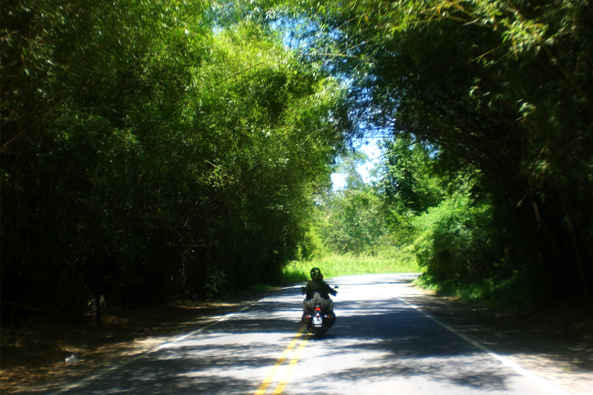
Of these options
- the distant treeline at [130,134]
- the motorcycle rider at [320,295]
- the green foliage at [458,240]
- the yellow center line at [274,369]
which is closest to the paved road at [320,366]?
the yellow center line at [274,369]

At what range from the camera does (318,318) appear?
1192 centimetres

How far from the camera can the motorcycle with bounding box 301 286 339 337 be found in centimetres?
1187

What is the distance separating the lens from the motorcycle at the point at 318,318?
11.9m

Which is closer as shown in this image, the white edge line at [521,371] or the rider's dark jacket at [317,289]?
the white edge line at [521,371]

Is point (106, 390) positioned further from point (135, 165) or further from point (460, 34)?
point (460, 34)

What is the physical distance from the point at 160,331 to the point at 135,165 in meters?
4.50

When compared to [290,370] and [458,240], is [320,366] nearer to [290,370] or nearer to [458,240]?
[290,370]

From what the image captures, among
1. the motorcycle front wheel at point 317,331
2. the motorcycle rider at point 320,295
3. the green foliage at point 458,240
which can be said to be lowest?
the motorcycle front wheel at point 317,331

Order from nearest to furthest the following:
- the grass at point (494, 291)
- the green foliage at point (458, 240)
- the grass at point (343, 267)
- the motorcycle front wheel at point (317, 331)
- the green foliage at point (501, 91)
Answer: the green foliage at point (501, 91)
the motorcycle front wheel at point (317, 331)
the grass at point (494, 291)
the green foliage at point (458, 240)
the grass at point (343, 267)

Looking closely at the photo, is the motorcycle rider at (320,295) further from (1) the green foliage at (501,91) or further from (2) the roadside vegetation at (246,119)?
(1) the green foliage at (501,91)

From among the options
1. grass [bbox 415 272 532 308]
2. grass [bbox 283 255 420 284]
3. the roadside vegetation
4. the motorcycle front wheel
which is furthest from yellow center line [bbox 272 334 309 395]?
grass [bbox 283 255 420 284]

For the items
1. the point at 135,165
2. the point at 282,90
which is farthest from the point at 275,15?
the point at 135,165

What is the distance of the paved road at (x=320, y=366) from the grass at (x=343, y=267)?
32.1 meters

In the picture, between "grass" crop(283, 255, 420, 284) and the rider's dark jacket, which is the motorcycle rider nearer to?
the rider's dark jacket
